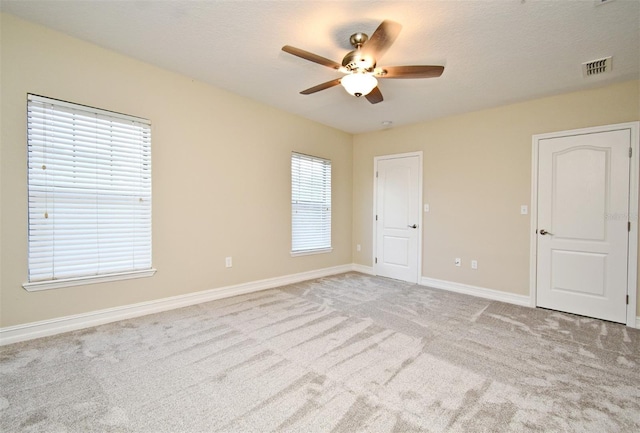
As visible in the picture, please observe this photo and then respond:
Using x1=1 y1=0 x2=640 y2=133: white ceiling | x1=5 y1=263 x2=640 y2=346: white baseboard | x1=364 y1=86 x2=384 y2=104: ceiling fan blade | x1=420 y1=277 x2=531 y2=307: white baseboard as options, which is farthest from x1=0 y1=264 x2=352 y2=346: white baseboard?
x1=364 y1=86 x2=384 y2=104: ceiling fan blade

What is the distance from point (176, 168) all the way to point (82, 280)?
1.41 meters

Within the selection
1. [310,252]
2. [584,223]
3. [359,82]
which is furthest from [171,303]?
[584,223]

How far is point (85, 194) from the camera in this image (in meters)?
2.64

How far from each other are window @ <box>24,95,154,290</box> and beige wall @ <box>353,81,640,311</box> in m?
3.86

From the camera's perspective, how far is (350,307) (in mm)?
3395

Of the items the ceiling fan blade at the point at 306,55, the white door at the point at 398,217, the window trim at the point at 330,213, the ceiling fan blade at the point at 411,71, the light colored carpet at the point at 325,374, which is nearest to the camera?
the light colored carpet at the point at 325,374

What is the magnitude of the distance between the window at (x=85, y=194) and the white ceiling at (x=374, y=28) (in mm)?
769

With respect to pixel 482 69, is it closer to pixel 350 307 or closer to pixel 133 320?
pixel 350 307

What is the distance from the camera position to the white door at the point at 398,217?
4648 millimetres

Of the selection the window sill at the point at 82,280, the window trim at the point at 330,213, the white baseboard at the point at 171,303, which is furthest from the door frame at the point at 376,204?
the window sill at the point at 82,280

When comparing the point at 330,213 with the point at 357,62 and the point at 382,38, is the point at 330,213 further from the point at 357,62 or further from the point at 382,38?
the point at 382,38

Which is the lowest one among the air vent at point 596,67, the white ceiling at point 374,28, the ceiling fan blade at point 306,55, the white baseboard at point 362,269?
the white baseboard at point 362,269

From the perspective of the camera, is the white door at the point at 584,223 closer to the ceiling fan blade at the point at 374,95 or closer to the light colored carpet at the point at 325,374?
the light colored carpet at the point at 325,374

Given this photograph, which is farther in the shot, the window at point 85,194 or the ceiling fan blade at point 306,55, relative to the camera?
the window at point 85,194
